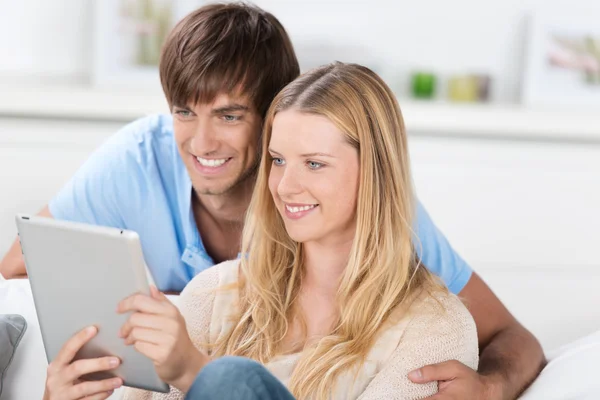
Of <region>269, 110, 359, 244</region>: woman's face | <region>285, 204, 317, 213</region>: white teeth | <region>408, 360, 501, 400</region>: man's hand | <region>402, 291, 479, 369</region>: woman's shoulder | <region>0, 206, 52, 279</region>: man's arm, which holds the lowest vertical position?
<region>0, 206, 52, 279</region>: man's arm

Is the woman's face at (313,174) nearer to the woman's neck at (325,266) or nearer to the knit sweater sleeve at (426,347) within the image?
the woman's neck at (325,266)

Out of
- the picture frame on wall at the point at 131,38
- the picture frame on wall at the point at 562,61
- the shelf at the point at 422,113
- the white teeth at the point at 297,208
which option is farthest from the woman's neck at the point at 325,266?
the picture frame on wall at the point at 562,61

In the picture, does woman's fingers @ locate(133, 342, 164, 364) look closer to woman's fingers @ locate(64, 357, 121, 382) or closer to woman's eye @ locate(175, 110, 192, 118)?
woman's fingers @ locate(64, 357, 121, 382)

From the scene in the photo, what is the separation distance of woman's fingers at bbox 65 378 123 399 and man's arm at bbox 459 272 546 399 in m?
0.77

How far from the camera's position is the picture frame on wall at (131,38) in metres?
3.74

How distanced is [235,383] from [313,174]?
501mm

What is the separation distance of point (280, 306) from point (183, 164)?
65 cm

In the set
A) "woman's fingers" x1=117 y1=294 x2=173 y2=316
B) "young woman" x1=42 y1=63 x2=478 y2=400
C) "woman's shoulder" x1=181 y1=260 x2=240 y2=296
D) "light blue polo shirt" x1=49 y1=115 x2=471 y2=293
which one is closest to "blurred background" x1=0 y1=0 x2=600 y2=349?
"light blue polo shirt" x1=49 y1=115 x2=471 y2=293

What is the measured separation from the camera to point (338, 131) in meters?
1.89

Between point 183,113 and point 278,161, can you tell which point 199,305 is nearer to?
point 278,161

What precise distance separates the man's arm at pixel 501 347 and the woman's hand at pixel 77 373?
2.59 feet

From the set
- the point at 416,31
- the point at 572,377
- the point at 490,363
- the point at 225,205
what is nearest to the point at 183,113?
the point at 225,205

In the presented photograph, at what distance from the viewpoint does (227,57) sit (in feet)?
7.32

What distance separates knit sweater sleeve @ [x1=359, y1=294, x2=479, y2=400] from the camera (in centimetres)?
181
